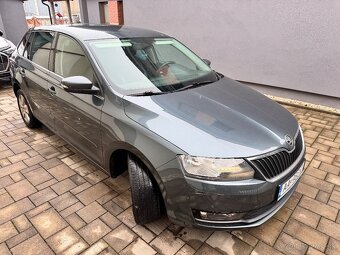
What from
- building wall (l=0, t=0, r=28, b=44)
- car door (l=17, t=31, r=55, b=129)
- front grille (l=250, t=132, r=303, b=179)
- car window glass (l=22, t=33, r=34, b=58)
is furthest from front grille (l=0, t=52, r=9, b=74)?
front grille (l=250, t=132, r=303, b=179)

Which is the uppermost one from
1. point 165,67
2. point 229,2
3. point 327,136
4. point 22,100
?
point 229,2

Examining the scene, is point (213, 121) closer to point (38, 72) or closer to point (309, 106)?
point (38, 72)

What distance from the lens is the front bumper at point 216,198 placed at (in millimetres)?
1632

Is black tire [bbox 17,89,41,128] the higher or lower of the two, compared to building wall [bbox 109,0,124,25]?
lower

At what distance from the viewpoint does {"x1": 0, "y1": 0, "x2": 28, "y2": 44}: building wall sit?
8.92m

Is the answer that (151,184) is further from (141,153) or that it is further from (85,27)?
(85,27)

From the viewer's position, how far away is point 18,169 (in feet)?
9.61

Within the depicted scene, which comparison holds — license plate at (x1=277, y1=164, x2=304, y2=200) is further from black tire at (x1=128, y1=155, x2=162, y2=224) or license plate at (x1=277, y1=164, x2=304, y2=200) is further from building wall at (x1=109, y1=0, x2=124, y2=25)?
building wall at (x1=109, y1=0, x2=124, y2=25)

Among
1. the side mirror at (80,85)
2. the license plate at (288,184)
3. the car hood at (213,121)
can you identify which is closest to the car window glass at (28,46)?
the side mirror at (80,85)

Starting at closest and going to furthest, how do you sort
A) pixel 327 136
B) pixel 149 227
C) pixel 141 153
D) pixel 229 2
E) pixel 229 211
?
1. pixel 229 211
2. pixel 141 153
3. pixel 149 227
4. pixel 327 136
5. pixel 229 2

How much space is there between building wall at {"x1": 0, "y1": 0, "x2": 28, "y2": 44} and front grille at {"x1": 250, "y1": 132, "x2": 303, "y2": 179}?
1021 centimetres

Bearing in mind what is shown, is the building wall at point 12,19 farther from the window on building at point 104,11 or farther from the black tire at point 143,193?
the black tire at point 143,193

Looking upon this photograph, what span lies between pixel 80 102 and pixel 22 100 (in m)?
1.97

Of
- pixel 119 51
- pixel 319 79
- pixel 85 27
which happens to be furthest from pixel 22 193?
pixel 319 79
